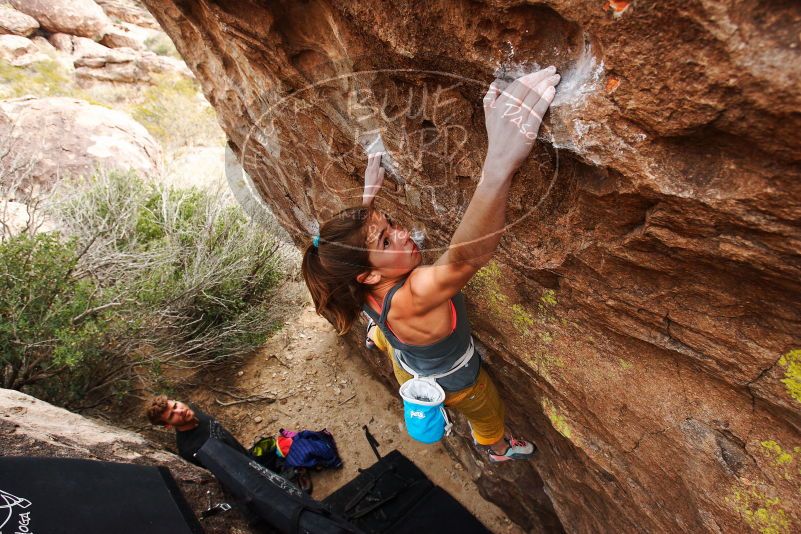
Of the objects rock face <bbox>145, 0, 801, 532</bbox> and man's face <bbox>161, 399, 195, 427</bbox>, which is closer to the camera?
rock face <bbox>145, 0, 801, 532</bbox>

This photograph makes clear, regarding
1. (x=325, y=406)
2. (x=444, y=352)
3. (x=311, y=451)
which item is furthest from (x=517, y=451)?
(x=325, y=406)

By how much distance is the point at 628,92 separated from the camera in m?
1.08

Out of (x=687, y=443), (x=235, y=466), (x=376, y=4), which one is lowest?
(x=235, y=466)

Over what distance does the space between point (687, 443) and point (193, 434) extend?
3.26m

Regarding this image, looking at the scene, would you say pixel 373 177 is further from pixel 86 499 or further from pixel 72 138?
pixel 72 138

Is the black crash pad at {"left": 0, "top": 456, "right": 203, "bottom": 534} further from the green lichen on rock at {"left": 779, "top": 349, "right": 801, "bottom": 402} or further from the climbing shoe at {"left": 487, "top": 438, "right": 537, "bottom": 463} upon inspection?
the green lichen on rock at {"left": 779, "top": 349, "right": 801, "bottom": 402}

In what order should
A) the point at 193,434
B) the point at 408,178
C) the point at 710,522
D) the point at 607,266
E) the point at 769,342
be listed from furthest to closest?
the point at 193,434 < the point at 408,178 < the point at 710,522 < the point at 607,266 < the point at 769,342

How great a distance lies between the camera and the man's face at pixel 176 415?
3.37m

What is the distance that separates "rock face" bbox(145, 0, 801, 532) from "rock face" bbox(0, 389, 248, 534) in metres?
1.80

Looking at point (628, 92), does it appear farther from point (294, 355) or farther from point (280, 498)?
point (294, 355)


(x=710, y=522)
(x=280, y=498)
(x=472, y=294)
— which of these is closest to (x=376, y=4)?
(x=472, y=294)

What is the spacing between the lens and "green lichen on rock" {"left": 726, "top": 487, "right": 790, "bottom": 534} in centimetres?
145

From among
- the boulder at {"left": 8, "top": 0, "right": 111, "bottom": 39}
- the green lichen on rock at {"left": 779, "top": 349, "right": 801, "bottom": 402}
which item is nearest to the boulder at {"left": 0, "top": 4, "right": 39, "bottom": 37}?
the boulder at {"left": 8, "top": 0, "right": 111, "bottom": 39}

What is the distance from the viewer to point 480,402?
2.54m
